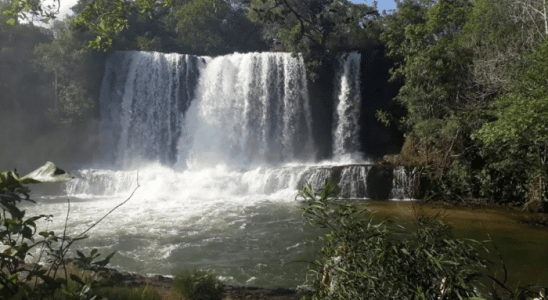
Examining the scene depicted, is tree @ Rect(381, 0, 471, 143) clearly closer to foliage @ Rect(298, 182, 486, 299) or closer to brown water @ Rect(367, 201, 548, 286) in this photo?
brown water @ Rect(367, 201, 548, 286)

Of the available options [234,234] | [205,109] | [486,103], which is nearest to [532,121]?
[486,103]

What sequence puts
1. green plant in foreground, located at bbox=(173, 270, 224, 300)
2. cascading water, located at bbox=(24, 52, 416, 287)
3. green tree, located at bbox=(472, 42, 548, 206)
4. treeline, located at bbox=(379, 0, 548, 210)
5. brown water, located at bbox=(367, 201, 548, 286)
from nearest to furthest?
green plant in foreground, located at bbox=(173, 270, 224, 300)
brown water, located at bbox=(367, 201, 548, 286)
green tree, located at bbox=(472, 42, 548, 206)
treeline, located at bbox=(379, 0, 548, 210)
cascading water, located at bbox=(24, 52, 416, 287)

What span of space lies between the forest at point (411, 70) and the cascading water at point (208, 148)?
1681 millimetres

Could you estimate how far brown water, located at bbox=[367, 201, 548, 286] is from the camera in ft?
22.4

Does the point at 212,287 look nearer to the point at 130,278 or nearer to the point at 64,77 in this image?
the point at 130,278

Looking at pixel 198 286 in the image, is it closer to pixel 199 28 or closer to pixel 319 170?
pixel 319 170

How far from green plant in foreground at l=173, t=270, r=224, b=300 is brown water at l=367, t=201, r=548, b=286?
Result: 101 inches

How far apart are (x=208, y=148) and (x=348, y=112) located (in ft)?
24.9

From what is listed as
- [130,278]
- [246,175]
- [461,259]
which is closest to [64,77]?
[246,175]

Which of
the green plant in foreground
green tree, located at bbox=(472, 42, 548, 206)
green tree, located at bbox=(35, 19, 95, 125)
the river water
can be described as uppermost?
green tree, located at bbox=(35, 19, 95, 125)

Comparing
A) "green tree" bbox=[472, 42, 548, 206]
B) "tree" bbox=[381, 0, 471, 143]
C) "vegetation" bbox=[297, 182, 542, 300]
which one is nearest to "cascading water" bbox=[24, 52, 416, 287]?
"tree" bbox=[381, 0, 471, 143]

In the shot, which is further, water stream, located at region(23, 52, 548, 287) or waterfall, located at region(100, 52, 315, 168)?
waterfall, located at region(100, 52, 315, 168)

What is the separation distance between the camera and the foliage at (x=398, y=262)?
1.78m

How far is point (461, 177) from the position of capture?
1320 centimetres
